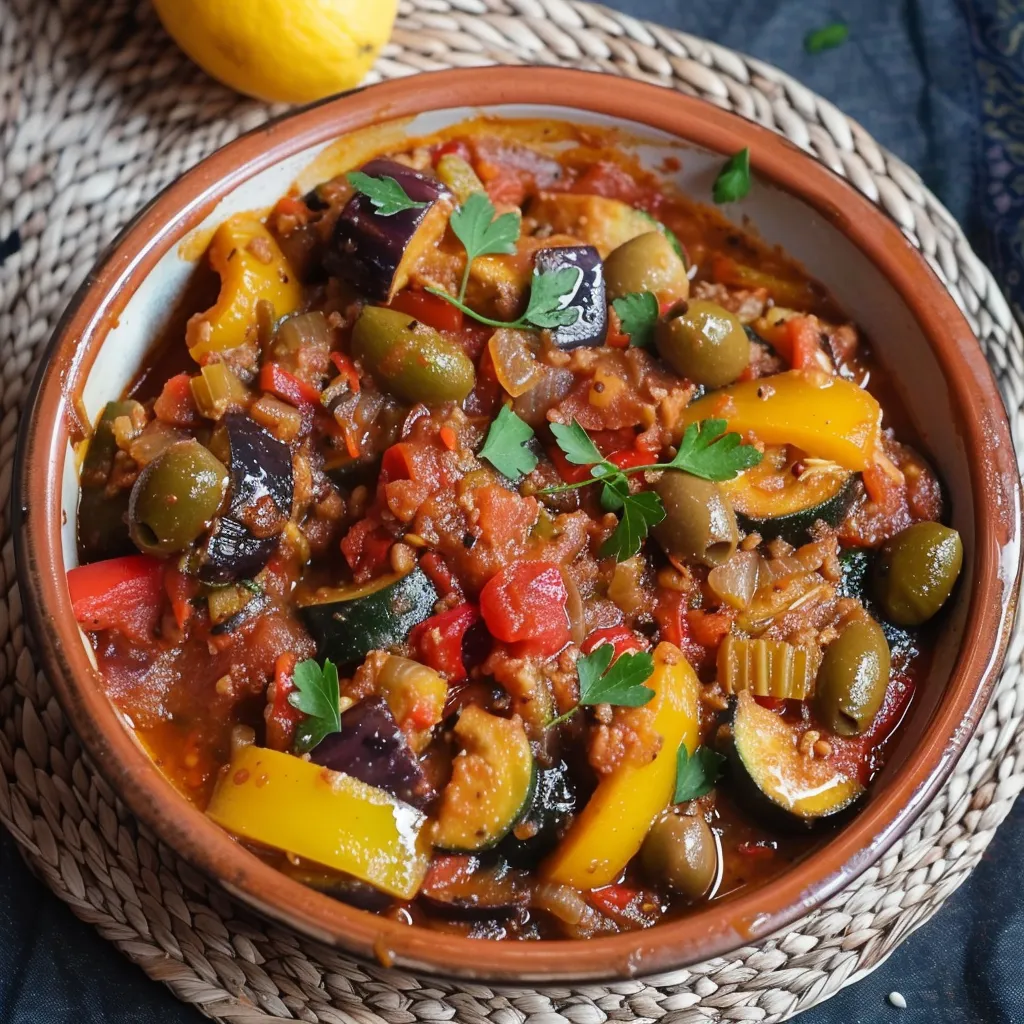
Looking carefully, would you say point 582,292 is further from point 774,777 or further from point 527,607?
point 774,777

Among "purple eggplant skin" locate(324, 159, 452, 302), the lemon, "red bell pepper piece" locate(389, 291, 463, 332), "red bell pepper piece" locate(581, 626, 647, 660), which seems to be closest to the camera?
"red bell pepper piece" locate(581, 626, 647, 660)

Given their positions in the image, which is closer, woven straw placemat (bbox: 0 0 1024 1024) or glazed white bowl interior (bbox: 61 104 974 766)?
glazed white bowl interior (bbox: 61 104 974 766)

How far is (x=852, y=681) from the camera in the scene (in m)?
3.34

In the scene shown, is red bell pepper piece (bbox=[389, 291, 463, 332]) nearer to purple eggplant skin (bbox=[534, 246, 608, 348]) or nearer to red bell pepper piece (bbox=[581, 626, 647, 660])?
purple eggplant skin (bbox=[534, 246, 608, 348])

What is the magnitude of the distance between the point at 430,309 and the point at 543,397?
0.46 m

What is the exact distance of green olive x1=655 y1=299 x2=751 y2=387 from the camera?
3461 millimetres

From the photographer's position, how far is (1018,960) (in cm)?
403

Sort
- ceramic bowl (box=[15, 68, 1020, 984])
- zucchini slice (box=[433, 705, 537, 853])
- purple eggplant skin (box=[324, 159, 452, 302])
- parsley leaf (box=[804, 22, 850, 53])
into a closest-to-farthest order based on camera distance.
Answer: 1. ceramic bowl (box=[15, 68, 1020, 984])
2. zucchini slice (box=[433, 705, 537, 853])
3. purple eggplant skin (box=[324, 159, 452, 302])
4. parsley leaf (box=[804, 22, 850, 53])

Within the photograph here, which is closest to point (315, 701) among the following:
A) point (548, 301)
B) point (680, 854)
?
point (680, 854)

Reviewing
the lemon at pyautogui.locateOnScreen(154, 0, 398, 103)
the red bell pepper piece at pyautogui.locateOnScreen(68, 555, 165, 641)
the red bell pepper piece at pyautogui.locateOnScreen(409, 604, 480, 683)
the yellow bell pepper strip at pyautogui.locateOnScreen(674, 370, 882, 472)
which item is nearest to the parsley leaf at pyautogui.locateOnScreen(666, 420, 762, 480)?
the yellow bell pepper strip at pyautogui.locateOnScreen(674, 370, 882, 472)

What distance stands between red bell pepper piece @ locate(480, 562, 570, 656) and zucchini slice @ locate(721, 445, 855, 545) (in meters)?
0.64

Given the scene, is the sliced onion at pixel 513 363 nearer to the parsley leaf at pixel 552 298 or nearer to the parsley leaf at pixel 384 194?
the parsley leaf at pixel 552 298

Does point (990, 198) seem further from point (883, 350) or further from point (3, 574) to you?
point (3, 574)

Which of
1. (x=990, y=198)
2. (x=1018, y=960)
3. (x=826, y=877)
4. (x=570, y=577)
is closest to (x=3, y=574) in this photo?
(x=570, y=577)
